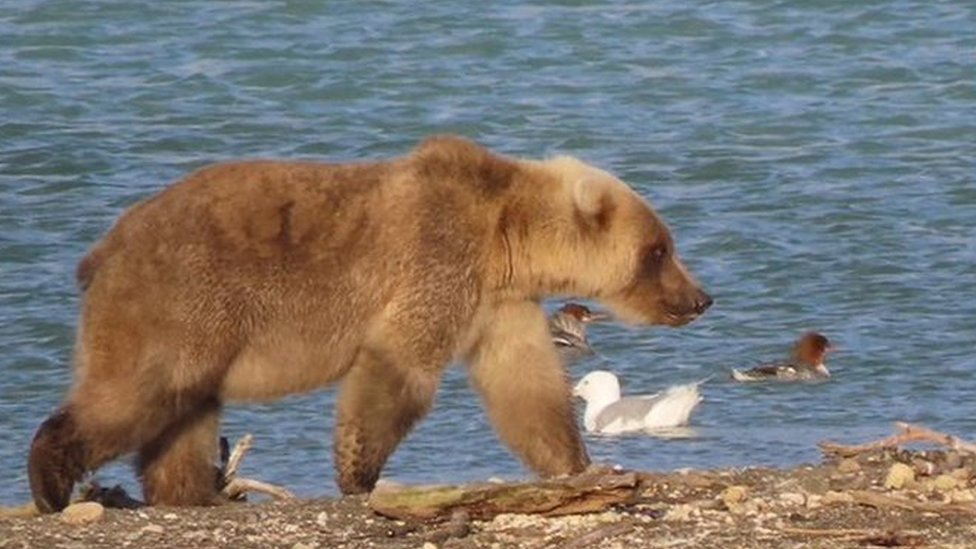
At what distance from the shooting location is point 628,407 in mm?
11672

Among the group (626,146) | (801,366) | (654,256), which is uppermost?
(654,256)

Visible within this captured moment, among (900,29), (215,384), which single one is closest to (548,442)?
(215,384)

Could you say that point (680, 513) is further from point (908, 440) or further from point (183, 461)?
point (183, 461)

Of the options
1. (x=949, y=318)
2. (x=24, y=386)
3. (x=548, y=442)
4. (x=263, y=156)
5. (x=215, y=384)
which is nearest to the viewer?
(x=215, y=384)

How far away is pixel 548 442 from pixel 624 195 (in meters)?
0.90

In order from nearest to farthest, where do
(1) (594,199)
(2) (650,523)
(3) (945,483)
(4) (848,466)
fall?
(2) (650,523) < (3) (945,483) < (4) (848,466) < (1) (594,199)

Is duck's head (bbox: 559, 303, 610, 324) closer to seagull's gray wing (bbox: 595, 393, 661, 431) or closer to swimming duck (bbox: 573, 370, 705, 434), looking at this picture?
swimming duck (bbox: 573, 370, 705, 434)

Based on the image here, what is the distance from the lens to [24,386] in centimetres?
1218

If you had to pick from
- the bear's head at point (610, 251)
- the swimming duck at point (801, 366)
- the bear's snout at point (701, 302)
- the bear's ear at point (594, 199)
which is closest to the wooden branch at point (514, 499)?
the bear's head at point (610, 251)

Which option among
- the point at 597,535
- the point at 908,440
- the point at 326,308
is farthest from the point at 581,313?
the point at 597,535

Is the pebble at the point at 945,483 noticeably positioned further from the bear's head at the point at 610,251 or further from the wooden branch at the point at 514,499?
the bear's head at the point at 610,251

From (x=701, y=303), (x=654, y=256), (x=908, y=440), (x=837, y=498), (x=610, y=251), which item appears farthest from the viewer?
(x=701, y=303)

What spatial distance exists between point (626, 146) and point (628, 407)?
568 cm

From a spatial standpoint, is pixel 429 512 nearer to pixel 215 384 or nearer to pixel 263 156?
pixel 215 384
